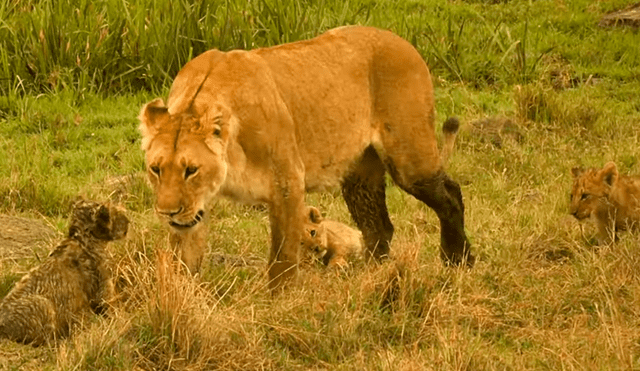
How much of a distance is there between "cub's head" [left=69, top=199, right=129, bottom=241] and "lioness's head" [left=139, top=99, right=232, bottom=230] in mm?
361

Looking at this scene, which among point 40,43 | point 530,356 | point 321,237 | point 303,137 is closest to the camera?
point 530,356

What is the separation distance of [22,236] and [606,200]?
3303 mm

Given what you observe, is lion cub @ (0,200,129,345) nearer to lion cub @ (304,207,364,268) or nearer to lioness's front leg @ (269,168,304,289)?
lioness's front leg @ (269,168,304,289)

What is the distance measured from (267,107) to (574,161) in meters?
4.00

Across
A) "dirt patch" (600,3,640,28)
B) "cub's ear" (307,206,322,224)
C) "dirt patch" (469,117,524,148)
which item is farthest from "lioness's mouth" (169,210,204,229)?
"dirt patch" (600,3,640,28)

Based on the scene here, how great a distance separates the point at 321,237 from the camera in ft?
28.0

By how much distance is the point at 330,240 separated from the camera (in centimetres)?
870

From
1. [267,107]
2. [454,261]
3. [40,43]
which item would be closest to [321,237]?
[454,261]

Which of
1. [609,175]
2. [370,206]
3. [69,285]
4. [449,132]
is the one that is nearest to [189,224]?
[69,285]

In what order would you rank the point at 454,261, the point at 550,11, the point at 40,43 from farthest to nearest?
1. the point at 550,11
2. the point at 40,43
3. the point at 454,261

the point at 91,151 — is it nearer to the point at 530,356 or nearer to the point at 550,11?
the point at 530,356

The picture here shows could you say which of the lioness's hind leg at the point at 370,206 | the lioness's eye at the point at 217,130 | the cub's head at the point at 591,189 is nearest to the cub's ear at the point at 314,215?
the lioness's hind leg at the point at 370,206

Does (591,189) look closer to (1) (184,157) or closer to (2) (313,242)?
(2) (313,242)

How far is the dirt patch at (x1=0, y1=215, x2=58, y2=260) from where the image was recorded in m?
7.59
